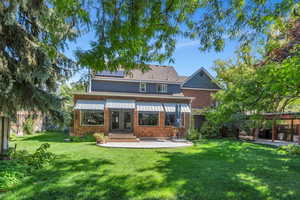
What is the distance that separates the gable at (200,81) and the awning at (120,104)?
993cm

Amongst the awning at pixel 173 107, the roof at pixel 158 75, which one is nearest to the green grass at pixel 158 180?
the awning at pixel 173 107

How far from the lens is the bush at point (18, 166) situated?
6270mm

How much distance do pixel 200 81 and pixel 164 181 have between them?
2191cm

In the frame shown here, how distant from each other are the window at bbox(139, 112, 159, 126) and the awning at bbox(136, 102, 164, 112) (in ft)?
3.32

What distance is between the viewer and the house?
19484 millimetres

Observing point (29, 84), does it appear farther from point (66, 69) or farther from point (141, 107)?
point (141, 107)

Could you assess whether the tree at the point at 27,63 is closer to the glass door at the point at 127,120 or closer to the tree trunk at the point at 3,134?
the tree trunk at the point at 3,134

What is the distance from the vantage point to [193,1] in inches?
158

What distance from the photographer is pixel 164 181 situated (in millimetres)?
6883

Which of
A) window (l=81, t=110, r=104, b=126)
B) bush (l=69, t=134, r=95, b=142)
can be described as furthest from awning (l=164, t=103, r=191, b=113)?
bush (l=69, t=134, r=95, b=142)

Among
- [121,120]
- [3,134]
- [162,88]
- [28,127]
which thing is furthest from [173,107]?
[28,127]

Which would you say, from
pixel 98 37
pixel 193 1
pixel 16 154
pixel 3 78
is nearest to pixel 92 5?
pixel 98 37

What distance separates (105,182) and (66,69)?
5.58 metres

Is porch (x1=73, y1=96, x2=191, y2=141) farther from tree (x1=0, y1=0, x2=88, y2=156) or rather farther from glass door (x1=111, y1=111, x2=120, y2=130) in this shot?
tree (x1=0, y1=0, x2=88, y2=156)
